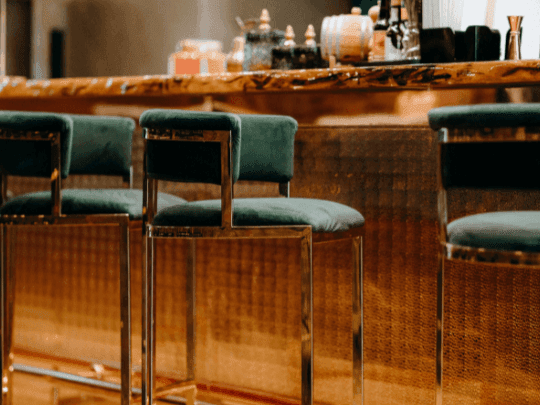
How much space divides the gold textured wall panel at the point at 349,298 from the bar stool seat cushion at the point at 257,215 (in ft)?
1.36

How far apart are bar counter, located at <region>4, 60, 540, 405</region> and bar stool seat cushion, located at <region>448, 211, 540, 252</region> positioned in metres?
0.40

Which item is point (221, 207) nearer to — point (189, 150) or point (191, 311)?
→ point (189, 150)

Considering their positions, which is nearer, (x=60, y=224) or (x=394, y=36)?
(x=60, y=224)

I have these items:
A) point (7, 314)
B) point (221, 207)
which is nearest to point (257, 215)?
point (221, 207)

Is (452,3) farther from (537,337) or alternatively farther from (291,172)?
(537,337)

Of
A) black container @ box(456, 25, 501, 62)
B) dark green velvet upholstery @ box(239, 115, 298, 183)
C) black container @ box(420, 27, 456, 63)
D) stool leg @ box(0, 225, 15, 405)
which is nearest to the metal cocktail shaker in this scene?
black container @ box(456, 25, 501, 62)

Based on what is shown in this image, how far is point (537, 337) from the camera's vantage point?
1509 millimetres

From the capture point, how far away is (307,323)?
123cm

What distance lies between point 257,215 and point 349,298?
610 mm

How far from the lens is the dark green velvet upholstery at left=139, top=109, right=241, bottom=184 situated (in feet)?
4.04

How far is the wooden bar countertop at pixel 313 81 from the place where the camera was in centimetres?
137

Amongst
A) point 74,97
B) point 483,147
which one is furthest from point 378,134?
point 74,97

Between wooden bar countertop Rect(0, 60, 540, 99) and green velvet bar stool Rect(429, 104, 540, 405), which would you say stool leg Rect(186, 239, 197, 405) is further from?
green velvet bar stool Rect(429, 104, 540, 405)

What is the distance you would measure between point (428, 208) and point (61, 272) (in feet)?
4.44
